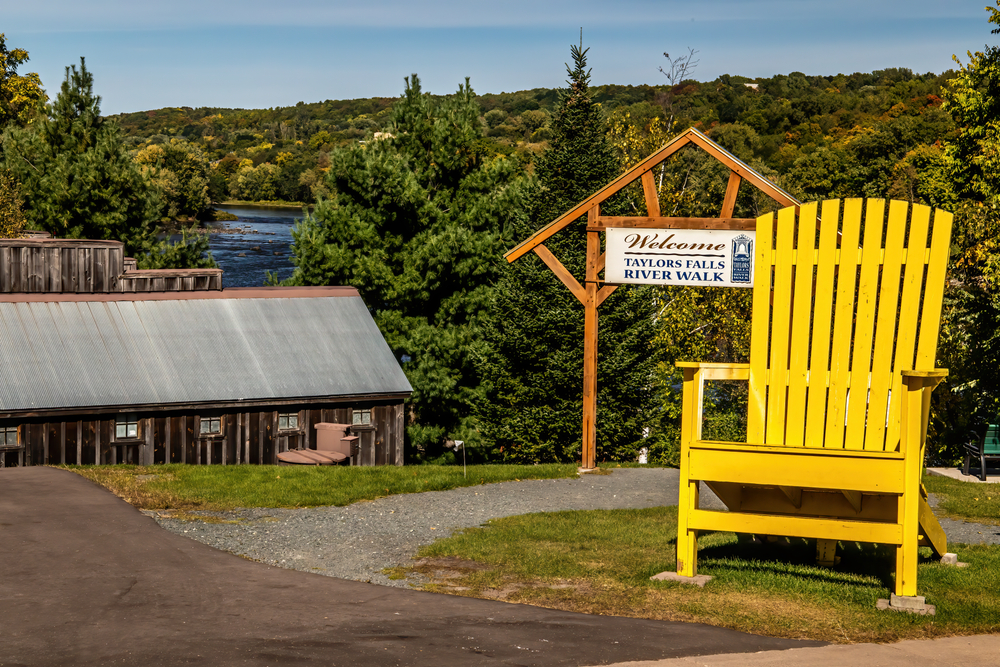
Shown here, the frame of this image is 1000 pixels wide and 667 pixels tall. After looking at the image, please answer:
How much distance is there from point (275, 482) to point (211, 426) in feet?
19.5

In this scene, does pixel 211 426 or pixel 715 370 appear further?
pixel 211 426

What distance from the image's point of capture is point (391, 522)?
37.1 feet

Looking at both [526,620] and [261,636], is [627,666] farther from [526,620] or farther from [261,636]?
[261,636]

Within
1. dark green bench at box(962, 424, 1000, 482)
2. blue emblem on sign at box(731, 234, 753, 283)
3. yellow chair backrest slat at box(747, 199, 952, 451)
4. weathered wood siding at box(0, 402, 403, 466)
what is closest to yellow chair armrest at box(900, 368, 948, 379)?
yellow chair backrest slat at box(747, 199, 952, 451)

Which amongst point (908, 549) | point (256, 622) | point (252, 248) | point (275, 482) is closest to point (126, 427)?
point (275, 482)

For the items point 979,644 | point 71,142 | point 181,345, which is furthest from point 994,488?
point 71,142

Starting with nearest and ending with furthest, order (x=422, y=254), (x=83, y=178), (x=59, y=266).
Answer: (x=59, y=266) → (x=422, y=254) → (x=83, y=178)

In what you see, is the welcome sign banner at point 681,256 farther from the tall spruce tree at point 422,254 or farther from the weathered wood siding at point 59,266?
the tall spruce tree at point 422,254

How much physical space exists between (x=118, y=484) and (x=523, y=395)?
12.0 meters

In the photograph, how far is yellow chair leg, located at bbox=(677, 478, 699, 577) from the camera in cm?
809

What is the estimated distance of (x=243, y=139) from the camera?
591 ft

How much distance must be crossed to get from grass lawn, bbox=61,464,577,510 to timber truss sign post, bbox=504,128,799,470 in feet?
9.22

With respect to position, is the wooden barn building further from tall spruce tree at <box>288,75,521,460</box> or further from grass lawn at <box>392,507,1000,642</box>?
grass lawn at <box>392,507,1000,642</box>

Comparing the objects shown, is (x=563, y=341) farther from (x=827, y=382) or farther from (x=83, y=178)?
(x=83, y=178)
